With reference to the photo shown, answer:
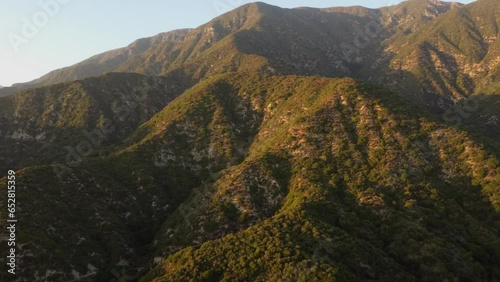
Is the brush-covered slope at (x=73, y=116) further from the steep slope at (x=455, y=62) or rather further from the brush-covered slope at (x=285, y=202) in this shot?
the steep slope at (x=455, y=62)

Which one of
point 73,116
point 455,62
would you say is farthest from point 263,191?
point 455,62

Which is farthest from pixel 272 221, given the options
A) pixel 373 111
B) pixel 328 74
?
pixel 328 74

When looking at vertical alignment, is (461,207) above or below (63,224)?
below

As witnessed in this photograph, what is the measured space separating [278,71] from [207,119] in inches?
2251

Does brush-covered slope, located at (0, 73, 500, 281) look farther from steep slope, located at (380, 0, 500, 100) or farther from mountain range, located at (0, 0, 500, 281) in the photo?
steep slope, located at (380, 0, 500, 100)

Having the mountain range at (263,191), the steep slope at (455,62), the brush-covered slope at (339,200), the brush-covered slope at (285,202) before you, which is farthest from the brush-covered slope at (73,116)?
the steep slope at (455,62)

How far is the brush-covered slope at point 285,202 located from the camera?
41594mm

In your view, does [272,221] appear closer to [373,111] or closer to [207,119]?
[373,111]

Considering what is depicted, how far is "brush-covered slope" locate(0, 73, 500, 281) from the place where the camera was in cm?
4159

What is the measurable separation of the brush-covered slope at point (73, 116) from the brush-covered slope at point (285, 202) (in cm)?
2148

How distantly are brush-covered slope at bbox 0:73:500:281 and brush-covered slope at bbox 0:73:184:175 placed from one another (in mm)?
21485

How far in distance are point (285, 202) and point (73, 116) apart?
83095 millimetres

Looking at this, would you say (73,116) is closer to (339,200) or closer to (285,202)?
(285,202)

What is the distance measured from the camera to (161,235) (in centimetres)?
5456
